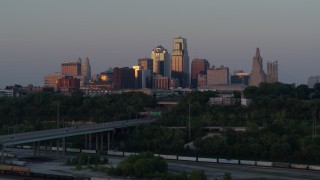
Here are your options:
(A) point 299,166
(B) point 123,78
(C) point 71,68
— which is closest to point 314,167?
(A) point 299,166

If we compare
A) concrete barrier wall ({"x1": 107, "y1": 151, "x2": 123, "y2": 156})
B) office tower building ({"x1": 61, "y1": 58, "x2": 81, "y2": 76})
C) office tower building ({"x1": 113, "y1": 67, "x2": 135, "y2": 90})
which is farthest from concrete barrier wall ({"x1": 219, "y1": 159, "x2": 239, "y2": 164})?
office tower building ({"x1": 61, "y1": 58, "x2": 81, "y2": 76})

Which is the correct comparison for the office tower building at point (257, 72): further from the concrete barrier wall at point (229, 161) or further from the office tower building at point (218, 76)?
the concrete barrier wall at point (229, 161)

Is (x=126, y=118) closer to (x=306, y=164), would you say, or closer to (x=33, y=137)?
(x=33, y=137)

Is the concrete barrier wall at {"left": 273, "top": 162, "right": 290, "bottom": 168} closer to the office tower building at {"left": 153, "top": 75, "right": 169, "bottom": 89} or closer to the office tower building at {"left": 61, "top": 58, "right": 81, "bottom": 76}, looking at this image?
the office tower building at {"left": 153, "top": 75, "right": 169, "bottom": 89}

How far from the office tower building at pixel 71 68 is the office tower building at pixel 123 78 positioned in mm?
39747

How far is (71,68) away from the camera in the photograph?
181750 mm

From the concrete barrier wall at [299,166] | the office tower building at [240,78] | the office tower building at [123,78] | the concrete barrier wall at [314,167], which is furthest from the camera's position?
the office tower building at [240,78]

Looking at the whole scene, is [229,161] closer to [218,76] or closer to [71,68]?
[218,76]

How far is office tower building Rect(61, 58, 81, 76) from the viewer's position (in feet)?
588

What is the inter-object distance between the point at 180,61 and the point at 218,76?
63.5ft

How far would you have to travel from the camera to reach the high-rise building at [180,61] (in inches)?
6540

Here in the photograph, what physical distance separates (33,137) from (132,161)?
30.7ft

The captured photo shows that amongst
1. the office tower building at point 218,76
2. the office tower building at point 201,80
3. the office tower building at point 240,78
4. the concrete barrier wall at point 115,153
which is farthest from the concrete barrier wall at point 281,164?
the office tower building at point 201,80

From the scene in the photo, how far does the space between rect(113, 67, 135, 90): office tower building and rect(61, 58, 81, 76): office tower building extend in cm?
3975
